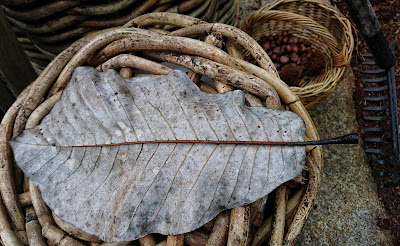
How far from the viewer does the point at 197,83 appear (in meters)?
0.80

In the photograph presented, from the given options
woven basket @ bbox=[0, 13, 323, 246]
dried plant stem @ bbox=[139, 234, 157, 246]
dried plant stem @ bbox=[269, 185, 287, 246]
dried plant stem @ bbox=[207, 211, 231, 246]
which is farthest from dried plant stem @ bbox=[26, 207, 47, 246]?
dried plant stem @ bbox=[269, 185, 287, 246]

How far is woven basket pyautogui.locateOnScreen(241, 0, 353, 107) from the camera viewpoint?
1434 millimetres

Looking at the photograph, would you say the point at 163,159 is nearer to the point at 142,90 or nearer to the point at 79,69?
the point at 142,90

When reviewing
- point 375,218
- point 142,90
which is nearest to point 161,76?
point 142,90

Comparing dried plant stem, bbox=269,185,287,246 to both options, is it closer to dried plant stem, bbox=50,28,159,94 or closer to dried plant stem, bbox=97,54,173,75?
dried plant stem, bbox=97,54,173,75

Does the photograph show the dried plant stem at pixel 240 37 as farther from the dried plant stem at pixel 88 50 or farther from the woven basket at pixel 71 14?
the woven basket at pixel 71 14

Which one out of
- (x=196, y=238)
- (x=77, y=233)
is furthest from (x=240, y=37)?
(x=77, y=233)

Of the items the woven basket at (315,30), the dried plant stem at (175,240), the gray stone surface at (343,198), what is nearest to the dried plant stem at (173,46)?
the dried plant stem at (175,240)

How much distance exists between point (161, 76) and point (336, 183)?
104 centimetres

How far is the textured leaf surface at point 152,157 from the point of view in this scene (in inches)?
25.6

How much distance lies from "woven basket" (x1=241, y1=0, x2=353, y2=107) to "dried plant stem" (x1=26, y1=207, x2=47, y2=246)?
1.07m

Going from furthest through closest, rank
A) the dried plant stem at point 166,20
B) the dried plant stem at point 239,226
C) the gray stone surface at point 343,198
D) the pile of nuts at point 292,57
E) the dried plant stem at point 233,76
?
1. the pile of nuts at point 292,57
2. the gray stone surface at point 343,198
3. the dried plant stem at point 166,20
4. the dried plant stem at point 233,76
5. the dried plant stem at point 239,226

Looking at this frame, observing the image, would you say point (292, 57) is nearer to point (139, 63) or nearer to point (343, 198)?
point (343, 198)

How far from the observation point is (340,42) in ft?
5.37
